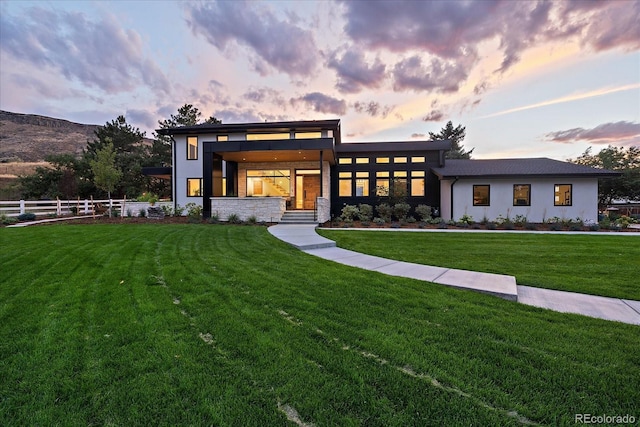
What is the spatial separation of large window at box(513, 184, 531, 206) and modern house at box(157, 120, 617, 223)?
48mm

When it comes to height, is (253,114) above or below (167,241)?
above

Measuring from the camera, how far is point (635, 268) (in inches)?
227

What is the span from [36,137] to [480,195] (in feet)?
307

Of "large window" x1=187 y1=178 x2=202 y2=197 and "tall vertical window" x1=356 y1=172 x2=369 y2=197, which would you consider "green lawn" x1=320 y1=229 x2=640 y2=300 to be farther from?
"large window" x1=187 y1=178 x2=202 y2=197

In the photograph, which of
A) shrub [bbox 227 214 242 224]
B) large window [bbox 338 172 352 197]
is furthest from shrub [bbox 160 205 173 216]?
large window [bbox 338 172 352 197]

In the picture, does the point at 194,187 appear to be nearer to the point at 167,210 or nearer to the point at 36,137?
the point at 167,210

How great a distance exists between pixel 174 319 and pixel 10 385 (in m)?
1.23

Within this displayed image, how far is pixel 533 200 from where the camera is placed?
15453mm

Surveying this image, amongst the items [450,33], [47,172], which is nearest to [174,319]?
[450,33]

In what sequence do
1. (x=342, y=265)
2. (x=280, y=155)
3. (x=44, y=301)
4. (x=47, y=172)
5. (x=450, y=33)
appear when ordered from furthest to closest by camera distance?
(x=47, y=172)
(x=280, y=155)
(x=450, y=33)
(x=342, y=265)
(x=44, y=301)

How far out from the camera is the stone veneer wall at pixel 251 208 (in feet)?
46.4

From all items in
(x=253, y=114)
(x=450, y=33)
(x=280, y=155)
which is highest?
(x=253, y=114)

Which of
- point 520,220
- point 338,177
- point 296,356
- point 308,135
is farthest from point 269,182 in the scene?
point 296,356

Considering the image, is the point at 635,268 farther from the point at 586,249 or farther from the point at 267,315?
the point at 267,315
